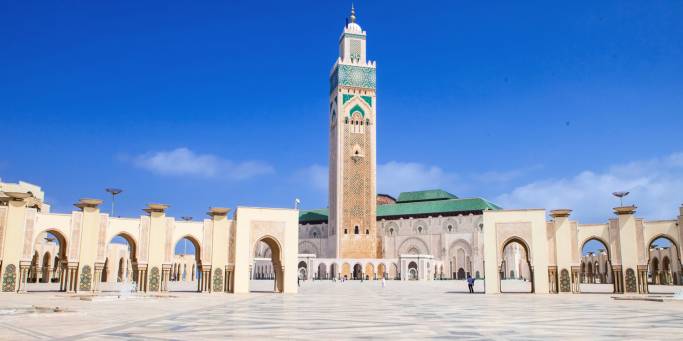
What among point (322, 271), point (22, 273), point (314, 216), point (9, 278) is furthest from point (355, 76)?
point (9, 278)

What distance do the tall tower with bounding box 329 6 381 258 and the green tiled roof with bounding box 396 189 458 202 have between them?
36.6 feet

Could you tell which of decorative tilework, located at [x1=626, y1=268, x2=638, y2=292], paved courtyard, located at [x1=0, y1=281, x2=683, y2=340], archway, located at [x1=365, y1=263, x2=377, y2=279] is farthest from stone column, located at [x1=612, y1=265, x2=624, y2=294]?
archway, located at [x1=365, y1=263, x2=377, y2=279]

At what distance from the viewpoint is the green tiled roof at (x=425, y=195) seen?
64.6 metres

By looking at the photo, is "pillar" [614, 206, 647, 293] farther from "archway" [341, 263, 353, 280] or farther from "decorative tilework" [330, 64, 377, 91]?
"decorative tilework" [330, 64, 377, 91]

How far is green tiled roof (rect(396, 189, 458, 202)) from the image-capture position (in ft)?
212

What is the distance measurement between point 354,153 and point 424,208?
1124 centimetres

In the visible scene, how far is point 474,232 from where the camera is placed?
57.0 meters

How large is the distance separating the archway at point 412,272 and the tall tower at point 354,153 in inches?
152

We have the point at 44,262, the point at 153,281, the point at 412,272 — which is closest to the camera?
the point at 153,281

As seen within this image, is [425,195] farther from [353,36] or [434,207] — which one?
[353,36]

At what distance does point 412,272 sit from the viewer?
5203 cm

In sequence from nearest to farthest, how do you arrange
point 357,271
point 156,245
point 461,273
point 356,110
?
1. point 156,245
2. point 357,271
3. point 356,110
4. point 461,273

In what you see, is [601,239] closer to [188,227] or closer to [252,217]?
[252,217]

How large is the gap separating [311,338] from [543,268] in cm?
1813
